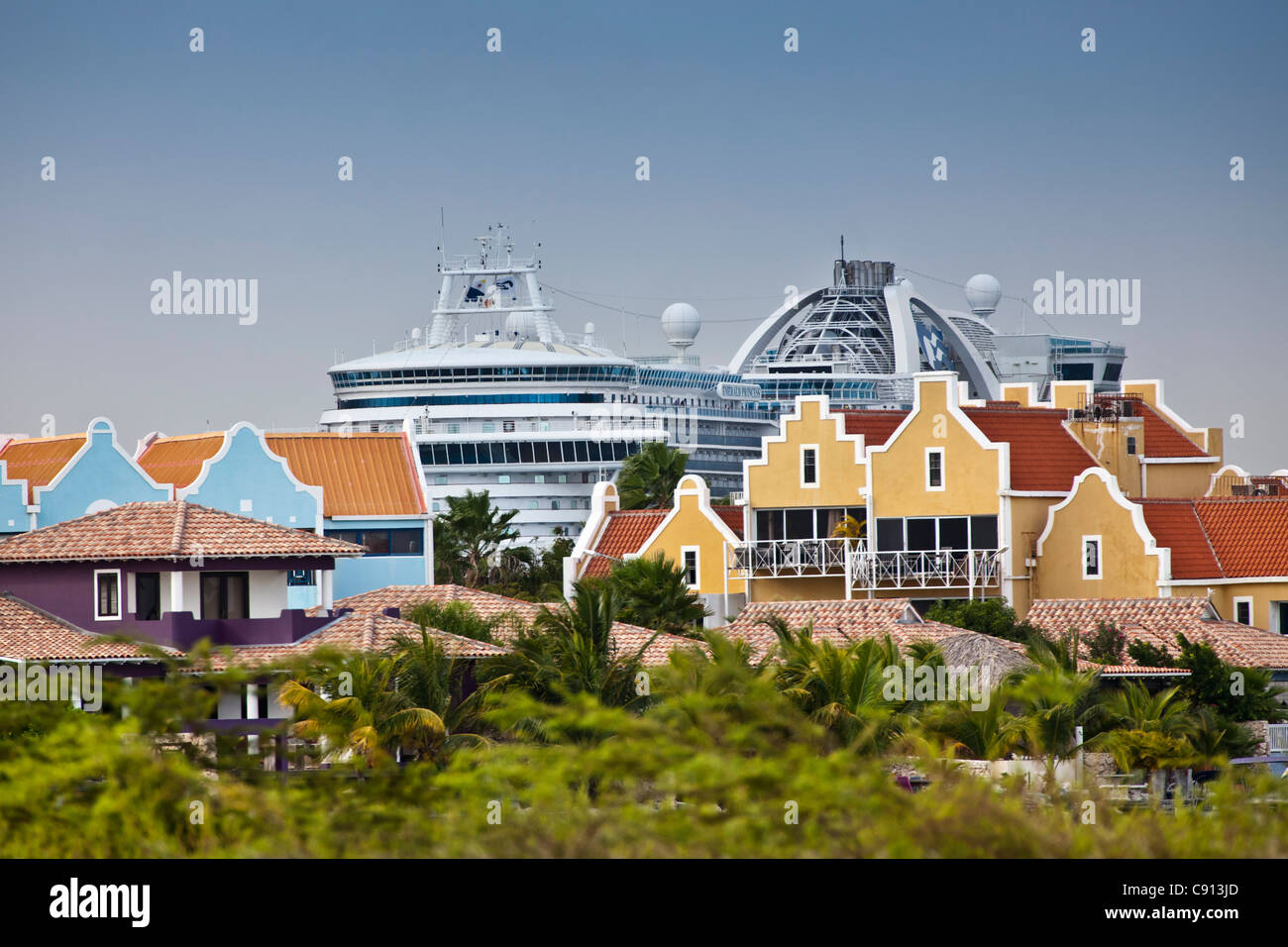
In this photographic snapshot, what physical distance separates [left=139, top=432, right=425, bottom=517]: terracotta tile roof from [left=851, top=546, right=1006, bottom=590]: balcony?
17.3 metres

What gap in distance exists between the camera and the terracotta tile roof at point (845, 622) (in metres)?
50.4

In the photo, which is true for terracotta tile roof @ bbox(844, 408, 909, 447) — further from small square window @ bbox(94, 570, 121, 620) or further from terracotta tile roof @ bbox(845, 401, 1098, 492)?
small square window @ bbox(94, 570, 121, 620)

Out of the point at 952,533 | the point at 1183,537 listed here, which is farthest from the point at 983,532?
the point at 1183,537

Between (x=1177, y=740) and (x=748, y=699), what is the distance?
2189 centimetres

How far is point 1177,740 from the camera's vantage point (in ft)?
132

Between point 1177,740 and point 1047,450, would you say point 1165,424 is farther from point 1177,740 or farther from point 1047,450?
point 1177,740

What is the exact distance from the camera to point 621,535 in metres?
74.9

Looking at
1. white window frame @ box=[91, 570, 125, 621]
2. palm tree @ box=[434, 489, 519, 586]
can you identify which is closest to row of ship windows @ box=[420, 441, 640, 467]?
palm tree @ box=[434, 489, 519, 586]

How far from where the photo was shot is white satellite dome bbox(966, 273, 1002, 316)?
644ft

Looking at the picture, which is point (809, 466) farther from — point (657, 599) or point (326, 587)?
point (326, 587)

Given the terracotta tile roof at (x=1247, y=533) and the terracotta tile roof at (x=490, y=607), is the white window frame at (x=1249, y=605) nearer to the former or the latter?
the terracotta tile roof at (x=1247, y=533)

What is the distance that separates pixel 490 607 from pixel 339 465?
2477 centimetres
